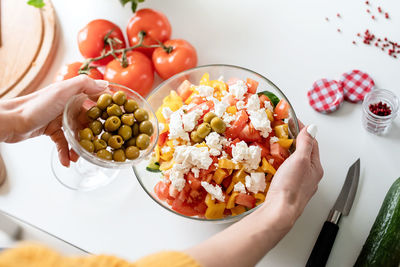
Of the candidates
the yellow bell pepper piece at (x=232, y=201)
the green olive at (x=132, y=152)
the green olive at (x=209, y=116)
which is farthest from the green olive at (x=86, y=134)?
the yellow bell pepper piece at (x=232, y=201)

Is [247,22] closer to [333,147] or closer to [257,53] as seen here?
[257,53]

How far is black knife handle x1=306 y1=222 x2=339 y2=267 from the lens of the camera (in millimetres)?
1276

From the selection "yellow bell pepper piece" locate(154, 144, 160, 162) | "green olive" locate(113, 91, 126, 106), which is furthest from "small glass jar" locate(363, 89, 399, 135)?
"green olive" locate(113, 91, 126, 106)

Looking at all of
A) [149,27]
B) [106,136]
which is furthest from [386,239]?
[149,27]

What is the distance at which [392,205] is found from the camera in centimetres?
125

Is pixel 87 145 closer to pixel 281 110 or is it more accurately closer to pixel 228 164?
pixel 228 164

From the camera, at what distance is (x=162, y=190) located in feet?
4.22

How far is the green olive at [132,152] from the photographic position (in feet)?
3.97

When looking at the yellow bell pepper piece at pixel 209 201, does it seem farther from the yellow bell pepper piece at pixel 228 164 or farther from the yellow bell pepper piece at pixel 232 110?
the yellow bell pepper piece at pixel 232 110

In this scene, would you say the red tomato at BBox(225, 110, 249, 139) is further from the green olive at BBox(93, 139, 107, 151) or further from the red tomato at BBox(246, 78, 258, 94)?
the green olive at BBox(93, 139, 107, 151)

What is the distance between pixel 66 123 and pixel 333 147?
37.4 inches

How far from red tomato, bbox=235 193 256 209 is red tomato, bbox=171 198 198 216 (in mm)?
154

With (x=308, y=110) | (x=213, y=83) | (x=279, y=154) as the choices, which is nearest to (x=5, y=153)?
(x=213, y=83)

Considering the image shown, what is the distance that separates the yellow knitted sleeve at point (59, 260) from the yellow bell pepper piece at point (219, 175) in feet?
1.64
